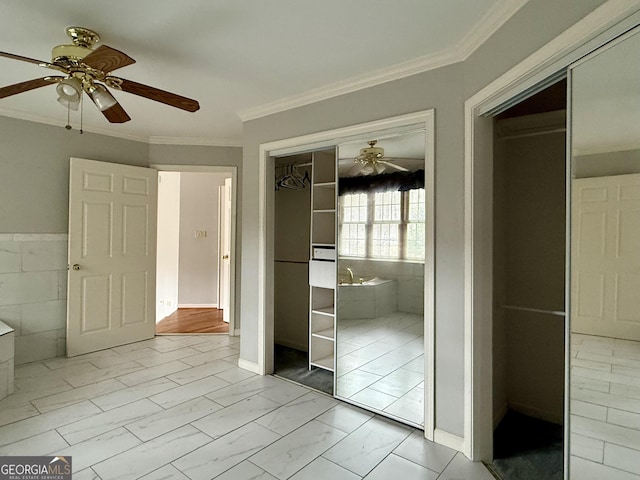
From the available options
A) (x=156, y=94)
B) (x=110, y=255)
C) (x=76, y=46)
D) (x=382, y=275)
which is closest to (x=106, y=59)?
(x=156, y=94)

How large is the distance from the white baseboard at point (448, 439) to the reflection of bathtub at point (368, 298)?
855 mm

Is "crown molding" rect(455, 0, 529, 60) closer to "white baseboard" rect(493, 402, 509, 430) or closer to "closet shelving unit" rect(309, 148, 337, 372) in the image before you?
"closet shelving unit" rect(309, 148, 337, 372)

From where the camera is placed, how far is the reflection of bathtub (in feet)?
8.95

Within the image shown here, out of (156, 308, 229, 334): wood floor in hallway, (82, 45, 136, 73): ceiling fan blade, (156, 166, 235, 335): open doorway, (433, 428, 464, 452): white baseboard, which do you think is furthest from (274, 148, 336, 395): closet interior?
(156, 166, 235, 335): open doorway

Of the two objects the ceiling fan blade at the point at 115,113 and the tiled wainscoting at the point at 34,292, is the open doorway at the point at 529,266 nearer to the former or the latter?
the ceiling fan blade at the point at 115,113

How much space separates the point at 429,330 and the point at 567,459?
103 centimetres

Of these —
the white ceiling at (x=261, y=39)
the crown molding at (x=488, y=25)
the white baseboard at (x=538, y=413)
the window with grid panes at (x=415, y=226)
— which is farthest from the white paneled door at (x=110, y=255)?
the white baseboard at (x=538, y=413)

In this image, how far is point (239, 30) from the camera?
81.7 inches

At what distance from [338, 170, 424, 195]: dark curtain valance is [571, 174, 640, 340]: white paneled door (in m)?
1.17

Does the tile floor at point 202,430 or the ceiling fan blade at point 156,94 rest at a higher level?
the ceiling fan blade at point 156,94

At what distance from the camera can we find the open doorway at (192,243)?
6.31 m

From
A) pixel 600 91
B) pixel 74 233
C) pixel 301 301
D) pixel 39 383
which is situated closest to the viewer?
pixel 600 91

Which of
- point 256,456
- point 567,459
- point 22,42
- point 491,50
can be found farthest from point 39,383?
point 491,50

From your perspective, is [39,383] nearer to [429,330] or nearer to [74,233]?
[74,233]
